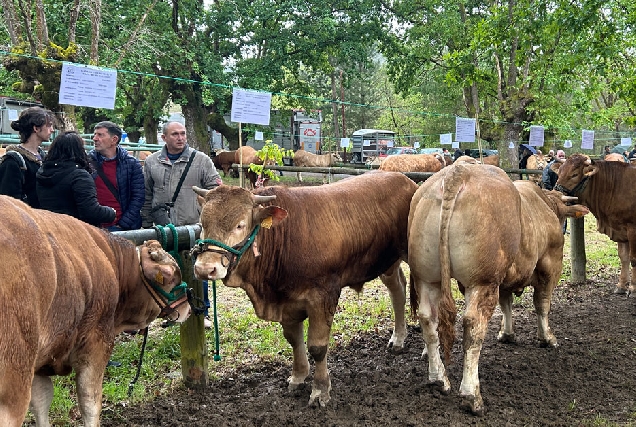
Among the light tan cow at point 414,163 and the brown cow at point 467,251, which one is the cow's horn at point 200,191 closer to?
the brown cow at point 467,251

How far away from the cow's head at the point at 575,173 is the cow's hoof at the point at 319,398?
536 cm

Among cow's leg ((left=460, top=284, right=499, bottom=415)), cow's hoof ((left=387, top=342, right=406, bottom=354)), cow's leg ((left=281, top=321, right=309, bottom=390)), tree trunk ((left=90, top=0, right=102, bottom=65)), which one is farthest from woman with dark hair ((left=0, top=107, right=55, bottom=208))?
tree trunk ((left=90, top=0, right=102, bottom=65))

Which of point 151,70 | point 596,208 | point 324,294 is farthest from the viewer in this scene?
point 151,70

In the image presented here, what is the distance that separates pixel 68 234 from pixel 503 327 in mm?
4366

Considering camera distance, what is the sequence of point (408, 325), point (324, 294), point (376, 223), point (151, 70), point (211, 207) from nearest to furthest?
point (211, 207), point (324, 294), point (376, 223), point (408, 325), point (151, 70)

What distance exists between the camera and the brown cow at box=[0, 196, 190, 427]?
241cm

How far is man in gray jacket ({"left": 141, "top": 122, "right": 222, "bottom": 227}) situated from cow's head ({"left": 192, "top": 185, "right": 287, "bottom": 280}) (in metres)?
1.62

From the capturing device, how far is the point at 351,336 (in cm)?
603

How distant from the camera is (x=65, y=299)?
2.80 metres

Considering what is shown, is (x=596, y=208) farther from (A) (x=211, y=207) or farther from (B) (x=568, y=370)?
(A) (x=211, y=207)

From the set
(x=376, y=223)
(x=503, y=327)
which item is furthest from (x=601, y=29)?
(x=376, y=223)

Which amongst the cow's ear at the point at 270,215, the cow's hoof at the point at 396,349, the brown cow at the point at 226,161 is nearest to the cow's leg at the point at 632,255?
the cow's hoof at the point at 396,349

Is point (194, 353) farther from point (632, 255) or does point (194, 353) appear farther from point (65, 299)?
point (632, 255)

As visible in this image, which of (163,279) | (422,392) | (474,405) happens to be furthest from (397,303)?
(163,279)
